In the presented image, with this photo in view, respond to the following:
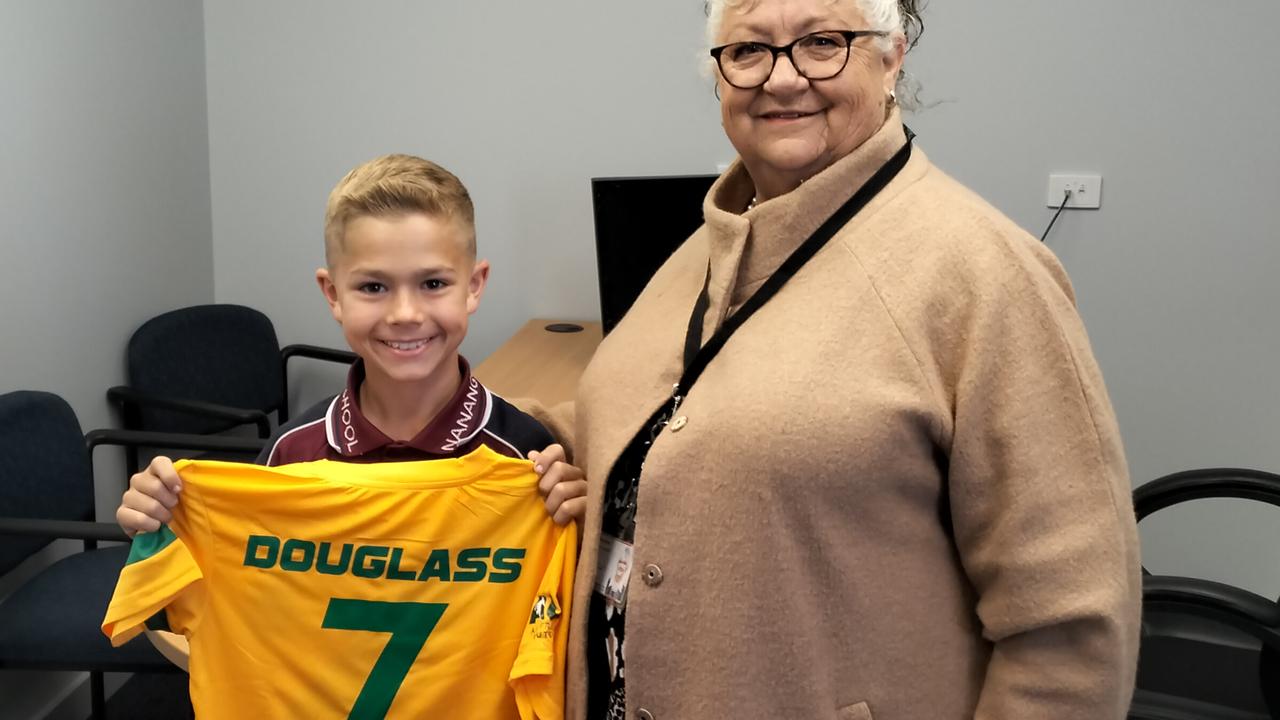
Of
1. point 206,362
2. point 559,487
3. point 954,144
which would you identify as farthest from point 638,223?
point 559,487

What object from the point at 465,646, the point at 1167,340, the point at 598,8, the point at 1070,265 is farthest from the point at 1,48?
the point at 1167,340

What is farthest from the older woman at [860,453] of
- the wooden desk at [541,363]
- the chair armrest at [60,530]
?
the chair armrest at [60,530]

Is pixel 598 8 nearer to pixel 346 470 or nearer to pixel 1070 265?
pixel 1070 265

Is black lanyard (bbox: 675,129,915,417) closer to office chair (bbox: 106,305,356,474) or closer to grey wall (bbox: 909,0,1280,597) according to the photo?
office chair (bbox: 106,305,356,474)

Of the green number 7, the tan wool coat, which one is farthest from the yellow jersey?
the tan wool coat

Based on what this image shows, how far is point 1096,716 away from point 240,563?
102 centimetres

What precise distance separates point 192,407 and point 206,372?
35 cm

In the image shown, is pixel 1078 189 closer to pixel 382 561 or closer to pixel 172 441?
pixel 382 561

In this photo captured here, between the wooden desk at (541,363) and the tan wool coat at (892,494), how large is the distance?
1247 mm

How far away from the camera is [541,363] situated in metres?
2.73

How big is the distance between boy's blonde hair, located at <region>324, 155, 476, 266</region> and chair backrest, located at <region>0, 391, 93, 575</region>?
1360 millimetres

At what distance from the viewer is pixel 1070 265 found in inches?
112

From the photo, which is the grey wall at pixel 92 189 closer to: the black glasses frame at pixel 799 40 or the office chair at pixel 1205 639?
the black glasses frame at pixel 799 40

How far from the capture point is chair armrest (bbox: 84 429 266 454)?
7.34ft
